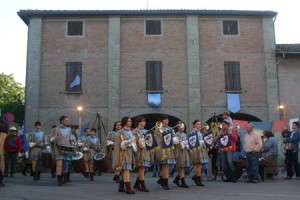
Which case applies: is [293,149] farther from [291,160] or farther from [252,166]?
[252,166]

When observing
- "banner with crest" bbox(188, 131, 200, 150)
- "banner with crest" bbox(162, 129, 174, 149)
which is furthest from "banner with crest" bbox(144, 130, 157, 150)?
"banner with crest" bbox(188, 131, 200, 150)

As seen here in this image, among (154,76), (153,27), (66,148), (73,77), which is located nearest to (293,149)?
(66,148)

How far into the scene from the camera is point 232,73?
89.5ft

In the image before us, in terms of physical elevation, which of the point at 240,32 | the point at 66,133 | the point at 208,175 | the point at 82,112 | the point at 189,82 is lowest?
the point at 208,175

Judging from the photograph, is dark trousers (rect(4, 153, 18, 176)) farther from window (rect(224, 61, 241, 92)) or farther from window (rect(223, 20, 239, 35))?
window (rect(223, 20, 239, 35))

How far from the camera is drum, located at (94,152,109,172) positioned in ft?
48.8

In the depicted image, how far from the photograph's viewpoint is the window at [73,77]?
2695 cm

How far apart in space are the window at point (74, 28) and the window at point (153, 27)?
4301 mm

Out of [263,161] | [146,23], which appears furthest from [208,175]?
[146,23]

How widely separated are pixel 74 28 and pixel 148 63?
17.6 feet

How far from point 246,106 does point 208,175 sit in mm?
12452

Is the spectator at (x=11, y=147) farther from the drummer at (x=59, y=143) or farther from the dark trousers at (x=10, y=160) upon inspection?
the drummer at (x=59, y=143)

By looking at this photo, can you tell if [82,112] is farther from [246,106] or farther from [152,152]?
[152,152]

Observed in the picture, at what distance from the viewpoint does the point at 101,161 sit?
50.1ft
